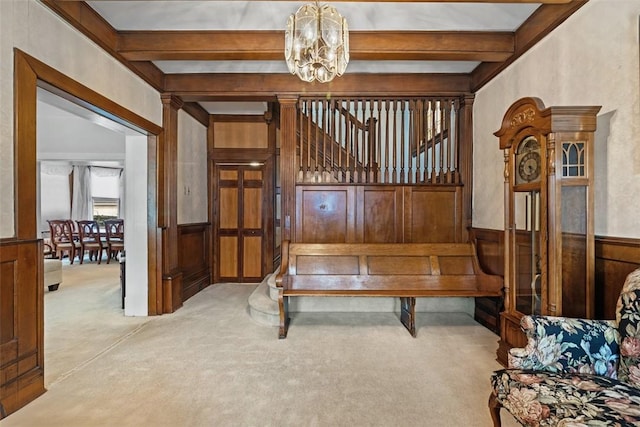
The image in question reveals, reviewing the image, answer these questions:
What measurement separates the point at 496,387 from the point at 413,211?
2633 mm

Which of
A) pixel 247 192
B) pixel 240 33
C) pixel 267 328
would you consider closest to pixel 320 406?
pixel 267 328

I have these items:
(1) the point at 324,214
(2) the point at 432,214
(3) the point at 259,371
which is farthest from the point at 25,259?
(2) the point at 432,214

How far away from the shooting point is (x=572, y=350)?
160 cm

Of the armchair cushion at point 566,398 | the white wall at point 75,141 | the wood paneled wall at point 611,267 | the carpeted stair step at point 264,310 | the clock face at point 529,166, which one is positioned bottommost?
the carpeted stair step at point 264,310

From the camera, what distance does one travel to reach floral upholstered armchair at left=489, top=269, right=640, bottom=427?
1329 mm

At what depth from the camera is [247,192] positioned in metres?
5.65

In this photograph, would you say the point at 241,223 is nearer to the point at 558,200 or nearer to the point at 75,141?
the point at 75,141

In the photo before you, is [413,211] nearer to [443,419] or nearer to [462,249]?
[462,249]

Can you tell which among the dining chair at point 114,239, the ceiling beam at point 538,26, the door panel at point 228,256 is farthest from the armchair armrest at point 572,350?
the dining chair at point 114,239

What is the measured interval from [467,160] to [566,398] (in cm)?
308

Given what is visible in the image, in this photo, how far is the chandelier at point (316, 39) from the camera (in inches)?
81.7

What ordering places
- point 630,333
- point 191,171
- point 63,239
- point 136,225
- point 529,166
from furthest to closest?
point 63,239
point 191,171
point 136,225
point 529,166
point 630,333

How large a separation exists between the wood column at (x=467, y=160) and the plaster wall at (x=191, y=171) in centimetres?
362

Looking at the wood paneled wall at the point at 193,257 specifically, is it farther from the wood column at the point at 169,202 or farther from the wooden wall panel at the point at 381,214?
the wooden wall panel at the point at 381,214
